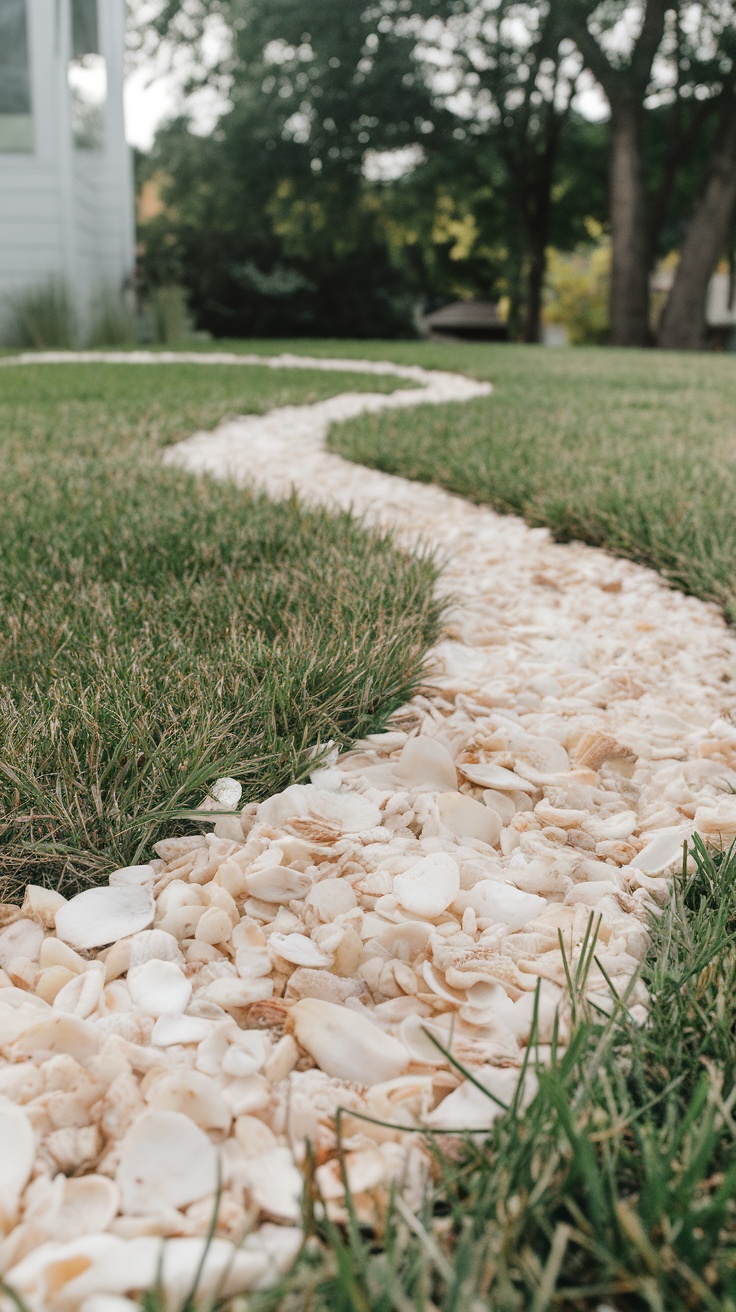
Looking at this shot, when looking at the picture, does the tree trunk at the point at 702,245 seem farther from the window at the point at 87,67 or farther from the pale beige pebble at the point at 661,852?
the pale beige pebble at the point at 661,852

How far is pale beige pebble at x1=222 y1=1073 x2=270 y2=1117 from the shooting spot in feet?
2.77

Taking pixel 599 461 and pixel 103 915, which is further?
pixel 599 461

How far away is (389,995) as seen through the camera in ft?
3.44

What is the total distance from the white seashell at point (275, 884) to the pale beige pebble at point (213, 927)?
0.08 m

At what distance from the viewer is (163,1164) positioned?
2.53 ft

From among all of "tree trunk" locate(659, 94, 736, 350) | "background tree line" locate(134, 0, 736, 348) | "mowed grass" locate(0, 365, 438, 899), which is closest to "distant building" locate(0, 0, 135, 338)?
"background tree line" locate(134, 0, 736, 348)

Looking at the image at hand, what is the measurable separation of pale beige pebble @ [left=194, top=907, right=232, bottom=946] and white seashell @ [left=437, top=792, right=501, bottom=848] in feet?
1.17

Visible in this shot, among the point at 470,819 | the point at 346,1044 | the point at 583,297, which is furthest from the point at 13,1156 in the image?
the point at 583,297

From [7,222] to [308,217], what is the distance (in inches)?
327

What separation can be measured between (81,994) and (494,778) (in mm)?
681

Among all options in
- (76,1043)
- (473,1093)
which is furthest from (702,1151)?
(76,1043)

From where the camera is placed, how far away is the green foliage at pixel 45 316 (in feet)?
36.7

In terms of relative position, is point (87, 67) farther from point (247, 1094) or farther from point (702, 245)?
point (247, 1094)

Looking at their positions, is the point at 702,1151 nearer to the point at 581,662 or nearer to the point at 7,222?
the point at 581,662
